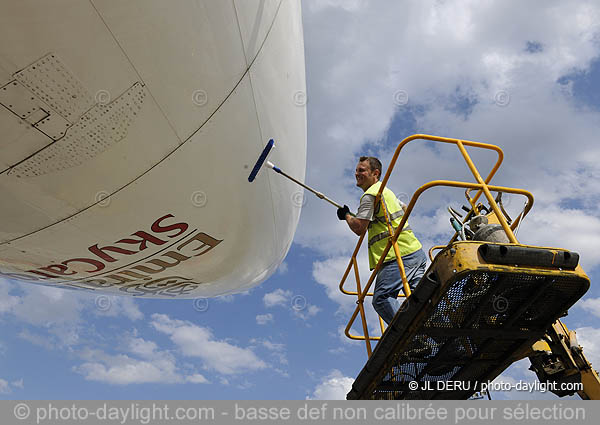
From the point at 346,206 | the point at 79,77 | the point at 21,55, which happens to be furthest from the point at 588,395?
the point at 21,55

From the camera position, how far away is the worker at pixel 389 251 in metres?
4.23

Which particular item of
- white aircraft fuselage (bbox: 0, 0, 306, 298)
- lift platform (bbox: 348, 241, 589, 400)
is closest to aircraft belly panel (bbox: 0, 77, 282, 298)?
white aircraft fuselage (bbox: 0, 0, 306, 298)

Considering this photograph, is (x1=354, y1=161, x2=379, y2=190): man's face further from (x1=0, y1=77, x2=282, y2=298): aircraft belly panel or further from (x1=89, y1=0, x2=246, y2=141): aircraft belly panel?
(x1=89, y1=0, x2=246, y2=141): aircraft belly panel

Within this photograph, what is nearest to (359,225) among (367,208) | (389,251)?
(367,208)

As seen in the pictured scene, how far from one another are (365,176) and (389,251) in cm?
106

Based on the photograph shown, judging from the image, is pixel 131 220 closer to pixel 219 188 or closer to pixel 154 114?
pixel 219 188

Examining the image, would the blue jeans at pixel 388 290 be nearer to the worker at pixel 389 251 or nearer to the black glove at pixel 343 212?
the worker at pixel 389 251

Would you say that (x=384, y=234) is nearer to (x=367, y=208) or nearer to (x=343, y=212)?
(x=367, y=208)

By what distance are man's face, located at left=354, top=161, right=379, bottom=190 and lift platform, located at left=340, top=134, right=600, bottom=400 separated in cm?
62

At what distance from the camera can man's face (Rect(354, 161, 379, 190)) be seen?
200 inches

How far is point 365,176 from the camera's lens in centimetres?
508

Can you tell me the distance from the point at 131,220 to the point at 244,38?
76.4 inches

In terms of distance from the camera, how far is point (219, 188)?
4.29 m

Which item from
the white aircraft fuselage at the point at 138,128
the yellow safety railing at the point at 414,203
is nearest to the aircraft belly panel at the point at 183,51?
the white aircraft fuselage at the point at 138,128
